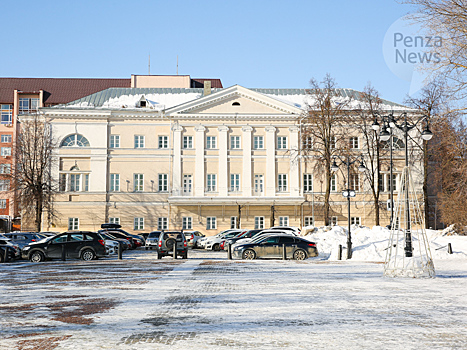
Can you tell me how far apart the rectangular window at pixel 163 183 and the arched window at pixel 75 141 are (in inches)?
336

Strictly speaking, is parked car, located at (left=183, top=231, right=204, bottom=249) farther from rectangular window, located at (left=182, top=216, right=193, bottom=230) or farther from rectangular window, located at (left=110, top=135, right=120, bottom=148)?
rectangular window, located at (left=110, top=135, right=120, bottom=148)

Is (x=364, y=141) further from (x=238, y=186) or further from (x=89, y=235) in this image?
(x=89, y=235)

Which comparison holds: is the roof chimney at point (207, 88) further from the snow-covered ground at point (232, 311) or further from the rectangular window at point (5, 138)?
the snow-covered ground at point (232, 311)

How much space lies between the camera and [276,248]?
27.7 metres

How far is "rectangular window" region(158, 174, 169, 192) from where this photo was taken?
54.5m

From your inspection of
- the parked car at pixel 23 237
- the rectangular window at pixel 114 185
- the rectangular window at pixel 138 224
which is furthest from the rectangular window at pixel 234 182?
the parked car at pixel 23 237

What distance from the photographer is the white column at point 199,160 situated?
177 feet

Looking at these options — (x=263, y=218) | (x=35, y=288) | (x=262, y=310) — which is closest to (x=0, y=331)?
(x=262, y=310)

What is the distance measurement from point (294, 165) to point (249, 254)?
28094mm

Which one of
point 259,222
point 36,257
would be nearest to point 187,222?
point 259,222

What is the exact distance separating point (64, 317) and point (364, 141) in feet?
158

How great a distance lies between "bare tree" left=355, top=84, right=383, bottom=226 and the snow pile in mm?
11974

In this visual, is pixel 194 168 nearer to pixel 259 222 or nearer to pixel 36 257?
pixel 259 222

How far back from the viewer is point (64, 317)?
9.69 meters
